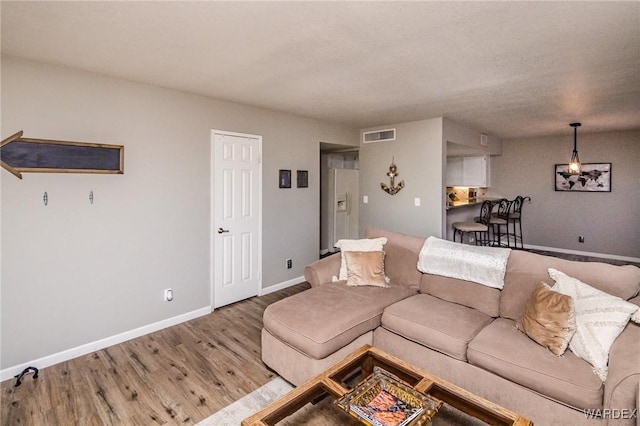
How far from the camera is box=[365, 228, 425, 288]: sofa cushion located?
124 inches

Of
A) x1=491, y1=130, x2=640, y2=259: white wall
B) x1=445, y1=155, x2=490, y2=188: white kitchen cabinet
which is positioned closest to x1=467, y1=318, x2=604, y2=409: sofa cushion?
x1=491, y1=130, x2=640, y2=259: white wall

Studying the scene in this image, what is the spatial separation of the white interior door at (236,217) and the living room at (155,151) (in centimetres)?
11

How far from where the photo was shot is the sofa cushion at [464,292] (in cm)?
259

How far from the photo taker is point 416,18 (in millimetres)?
1909

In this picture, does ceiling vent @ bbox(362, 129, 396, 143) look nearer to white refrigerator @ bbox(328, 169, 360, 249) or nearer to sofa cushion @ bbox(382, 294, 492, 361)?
white refrigerator @ bbox(328, 169, 360, 249)

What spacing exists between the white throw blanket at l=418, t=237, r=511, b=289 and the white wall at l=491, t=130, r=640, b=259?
450cm

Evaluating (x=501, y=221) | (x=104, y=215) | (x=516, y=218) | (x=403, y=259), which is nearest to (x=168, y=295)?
(x=104, y=215)

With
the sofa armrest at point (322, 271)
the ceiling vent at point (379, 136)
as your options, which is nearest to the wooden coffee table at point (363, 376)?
the sofa armrest at point (322, 271)

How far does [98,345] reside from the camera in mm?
2965

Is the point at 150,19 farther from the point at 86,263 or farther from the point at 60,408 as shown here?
the point at 60,408

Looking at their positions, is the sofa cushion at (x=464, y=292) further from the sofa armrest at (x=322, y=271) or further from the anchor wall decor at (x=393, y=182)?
the anchor wall decor at (x=393, y=182)

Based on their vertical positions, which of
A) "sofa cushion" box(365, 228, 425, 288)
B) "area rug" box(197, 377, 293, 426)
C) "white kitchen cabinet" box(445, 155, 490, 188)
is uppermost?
"white kitchen cabinet" box(445, 155, 490, 188)

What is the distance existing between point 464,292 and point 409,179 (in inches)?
99.7

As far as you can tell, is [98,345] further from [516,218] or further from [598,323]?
[516,218]
